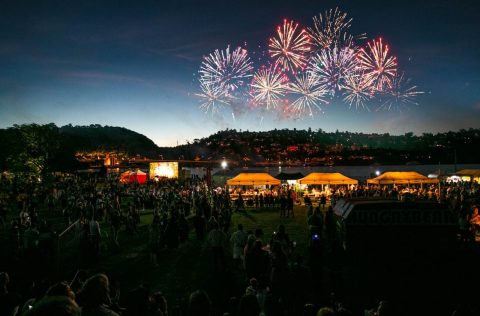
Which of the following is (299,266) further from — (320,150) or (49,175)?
(320,150)

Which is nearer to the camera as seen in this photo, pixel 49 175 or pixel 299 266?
pixel 299 266

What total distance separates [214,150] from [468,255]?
412 ft

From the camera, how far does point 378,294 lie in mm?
7973

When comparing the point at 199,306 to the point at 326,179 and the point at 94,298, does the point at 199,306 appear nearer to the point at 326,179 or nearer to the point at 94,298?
the point at 94,298

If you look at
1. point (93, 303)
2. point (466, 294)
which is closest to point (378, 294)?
point (466, 294)

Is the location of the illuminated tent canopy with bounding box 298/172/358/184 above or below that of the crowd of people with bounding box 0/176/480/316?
above

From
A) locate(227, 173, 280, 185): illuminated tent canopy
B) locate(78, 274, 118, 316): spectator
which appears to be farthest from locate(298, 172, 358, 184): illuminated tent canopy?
locate(78, 274, 118, 316): spectator

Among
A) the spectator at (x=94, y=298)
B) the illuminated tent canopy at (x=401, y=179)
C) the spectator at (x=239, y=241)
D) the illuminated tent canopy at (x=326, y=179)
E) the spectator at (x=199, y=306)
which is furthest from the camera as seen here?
the illuminated tent canopy at (x=326, y=179)

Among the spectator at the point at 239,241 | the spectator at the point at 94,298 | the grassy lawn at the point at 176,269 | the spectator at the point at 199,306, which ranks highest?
the spectator at the point at 94,298

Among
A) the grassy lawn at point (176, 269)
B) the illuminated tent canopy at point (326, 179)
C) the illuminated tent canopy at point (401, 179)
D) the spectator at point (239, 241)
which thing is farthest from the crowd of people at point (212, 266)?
the illuminated tent canopy at point (401, 179)

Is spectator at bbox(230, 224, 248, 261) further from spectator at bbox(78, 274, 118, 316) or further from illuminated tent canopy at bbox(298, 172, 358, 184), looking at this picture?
illuminated tent canopy at bbox(298, 172, 358, 184)

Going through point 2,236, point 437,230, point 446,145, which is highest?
point 446,145

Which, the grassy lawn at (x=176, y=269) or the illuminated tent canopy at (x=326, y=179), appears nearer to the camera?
the grassy lawn at (x=176, y=269)

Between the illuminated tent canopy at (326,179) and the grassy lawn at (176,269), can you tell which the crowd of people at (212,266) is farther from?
the illuminated tent canopy at (326,179)
